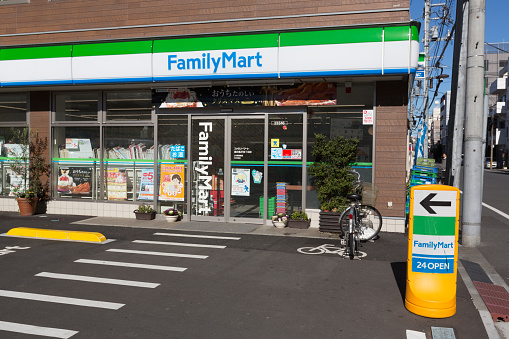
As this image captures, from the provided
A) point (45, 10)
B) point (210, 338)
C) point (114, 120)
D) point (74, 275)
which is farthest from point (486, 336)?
point (45, 10)

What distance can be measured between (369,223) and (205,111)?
4.93 m

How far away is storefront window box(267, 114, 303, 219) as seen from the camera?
428 inches

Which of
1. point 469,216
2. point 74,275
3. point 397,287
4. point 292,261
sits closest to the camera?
point 397,287

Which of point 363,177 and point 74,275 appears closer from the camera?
point 74,275

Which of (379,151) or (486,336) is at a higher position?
(379,151)

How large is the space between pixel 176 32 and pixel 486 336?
9525 millimetres

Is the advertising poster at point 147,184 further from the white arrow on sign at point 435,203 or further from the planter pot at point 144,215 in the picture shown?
the white arrow on sign at point 435,203

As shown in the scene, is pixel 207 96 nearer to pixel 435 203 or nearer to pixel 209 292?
pixel 209 292

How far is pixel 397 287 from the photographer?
6332mm

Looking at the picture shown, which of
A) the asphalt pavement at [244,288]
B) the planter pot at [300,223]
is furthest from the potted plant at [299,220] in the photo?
the asphalt pavement at [244,288]

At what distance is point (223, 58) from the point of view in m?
10.6

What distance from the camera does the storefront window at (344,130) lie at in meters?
10.4

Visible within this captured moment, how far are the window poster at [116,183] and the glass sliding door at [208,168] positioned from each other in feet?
6.77

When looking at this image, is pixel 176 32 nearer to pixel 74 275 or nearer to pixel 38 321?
pixel 74 275
